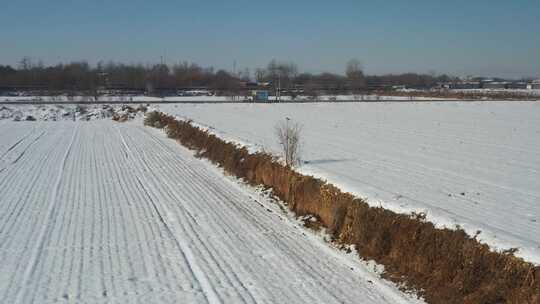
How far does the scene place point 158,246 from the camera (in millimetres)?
10766

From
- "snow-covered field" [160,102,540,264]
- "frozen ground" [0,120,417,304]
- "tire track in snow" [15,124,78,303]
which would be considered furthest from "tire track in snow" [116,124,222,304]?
"snow-covered field" [160,102,540,264]

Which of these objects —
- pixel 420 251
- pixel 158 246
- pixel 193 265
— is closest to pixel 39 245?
pixel 158 246

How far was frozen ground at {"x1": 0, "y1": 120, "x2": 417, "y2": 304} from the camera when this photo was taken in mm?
8336

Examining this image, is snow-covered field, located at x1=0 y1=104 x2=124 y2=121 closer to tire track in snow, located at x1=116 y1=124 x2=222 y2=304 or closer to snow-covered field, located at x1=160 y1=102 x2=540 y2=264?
snow-covered field, located at x1=160 y1=102 x2=540 y2=264

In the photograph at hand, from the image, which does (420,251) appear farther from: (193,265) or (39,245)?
(39,245)

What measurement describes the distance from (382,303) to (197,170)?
13.7 metres

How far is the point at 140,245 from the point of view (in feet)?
35.6

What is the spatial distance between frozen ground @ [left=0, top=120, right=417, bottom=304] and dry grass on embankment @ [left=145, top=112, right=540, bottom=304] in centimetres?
45

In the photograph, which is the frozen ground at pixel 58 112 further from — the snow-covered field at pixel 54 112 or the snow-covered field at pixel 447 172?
the snow-covered field at pixel 447 172

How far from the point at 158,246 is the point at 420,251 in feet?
16.8

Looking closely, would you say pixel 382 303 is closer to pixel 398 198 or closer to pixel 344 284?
pixel 344 284

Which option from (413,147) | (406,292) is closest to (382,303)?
(406,292)

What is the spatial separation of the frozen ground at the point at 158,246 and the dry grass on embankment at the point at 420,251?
451 mm

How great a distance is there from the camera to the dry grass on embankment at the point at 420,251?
7113 millimetres
